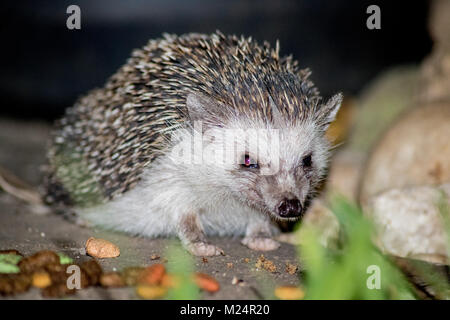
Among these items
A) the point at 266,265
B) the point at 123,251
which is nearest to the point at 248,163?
the point at 266,265

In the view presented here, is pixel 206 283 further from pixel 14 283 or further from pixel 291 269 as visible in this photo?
pixel 14 283

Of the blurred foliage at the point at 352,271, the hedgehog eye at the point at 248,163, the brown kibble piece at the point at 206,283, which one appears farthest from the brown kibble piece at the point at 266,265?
the blurred foliage at the point at 352,271

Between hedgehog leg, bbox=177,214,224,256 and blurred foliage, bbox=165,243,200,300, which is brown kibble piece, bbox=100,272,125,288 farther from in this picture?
hedgehog leg, bbox=177,214,224,256

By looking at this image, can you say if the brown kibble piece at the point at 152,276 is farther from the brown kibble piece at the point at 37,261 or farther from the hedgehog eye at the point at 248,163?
the hedgehog eye at the point at 248,163

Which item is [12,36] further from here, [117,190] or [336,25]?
[117,190]

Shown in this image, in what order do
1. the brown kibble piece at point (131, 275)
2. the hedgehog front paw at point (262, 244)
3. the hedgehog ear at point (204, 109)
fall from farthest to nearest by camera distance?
1. the hedgehog front paw at point (262, 244)
2. the hedgehog ear at point (204, 109)
3. the brown kibble piece at point (131, 275)

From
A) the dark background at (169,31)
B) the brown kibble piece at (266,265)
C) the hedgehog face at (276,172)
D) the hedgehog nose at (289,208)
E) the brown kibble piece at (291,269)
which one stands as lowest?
the brown kibble piece at (291,269)
